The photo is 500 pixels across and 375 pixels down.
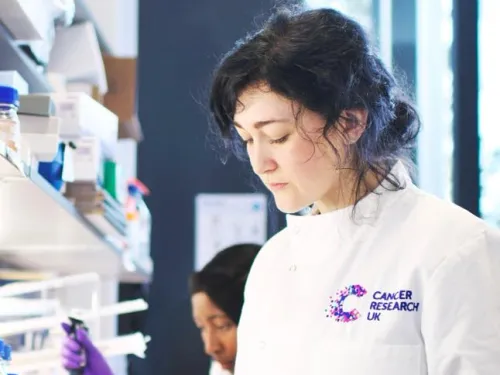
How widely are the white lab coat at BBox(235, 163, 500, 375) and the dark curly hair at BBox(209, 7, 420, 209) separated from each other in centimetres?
7

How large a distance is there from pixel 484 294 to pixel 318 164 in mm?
328

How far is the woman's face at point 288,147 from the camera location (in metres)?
1.43

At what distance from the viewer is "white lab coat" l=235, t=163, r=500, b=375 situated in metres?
1.32

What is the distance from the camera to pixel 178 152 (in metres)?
3.99

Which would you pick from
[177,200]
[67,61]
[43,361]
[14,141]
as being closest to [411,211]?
[14,141]

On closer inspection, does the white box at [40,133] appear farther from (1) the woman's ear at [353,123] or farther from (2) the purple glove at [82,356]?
(1) the woman's ear at [353,123]

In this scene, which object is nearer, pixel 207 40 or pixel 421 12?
pixel 421 12

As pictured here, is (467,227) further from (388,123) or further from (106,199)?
(106,199)

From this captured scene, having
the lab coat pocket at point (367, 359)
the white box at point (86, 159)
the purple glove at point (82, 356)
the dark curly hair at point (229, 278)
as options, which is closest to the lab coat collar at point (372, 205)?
the lab coat pocket at point (367, 359)

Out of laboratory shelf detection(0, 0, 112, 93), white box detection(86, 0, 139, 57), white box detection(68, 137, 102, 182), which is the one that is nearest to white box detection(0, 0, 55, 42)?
laboratory shelf detection(0, 0, 112, 93)

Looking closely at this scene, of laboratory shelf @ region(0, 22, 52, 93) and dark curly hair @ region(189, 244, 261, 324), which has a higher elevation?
laboratory shelf @ region(0, 22, 52, 93)

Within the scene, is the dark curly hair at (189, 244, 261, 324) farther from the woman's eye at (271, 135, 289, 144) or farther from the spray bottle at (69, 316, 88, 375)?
the woman's eye at (271, 135, 289, 144)

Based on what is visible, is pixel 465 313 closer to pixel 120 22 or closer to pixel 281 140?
pixel 281 140

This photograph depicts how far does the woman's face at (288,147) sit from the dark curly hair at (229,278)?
1116 millimetres
